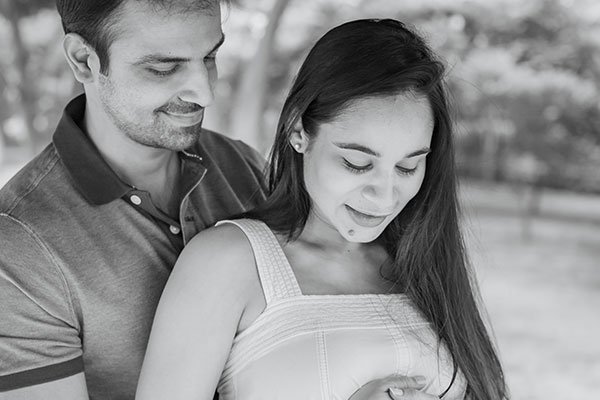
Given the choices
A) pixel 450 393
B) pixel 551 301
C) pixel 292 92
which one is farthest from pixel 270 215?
pixel 551 301

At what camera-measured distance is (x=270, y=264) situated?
1585 millimetres

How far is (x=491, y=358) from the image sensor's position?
1.78 metres

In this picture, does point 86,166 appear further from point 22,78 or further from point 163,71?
point 22,78

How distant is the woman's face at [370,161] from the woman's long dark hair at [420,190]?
0.03 meters

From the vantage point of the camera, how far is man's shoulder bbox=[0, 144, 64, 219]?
159cm

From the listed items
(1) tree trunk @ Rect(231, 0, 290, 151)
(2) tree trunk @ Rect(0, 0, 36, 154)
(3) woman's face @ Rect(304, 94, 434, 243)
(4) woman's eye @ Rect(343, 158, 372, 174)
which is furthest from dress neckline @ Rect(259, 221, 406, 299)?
(2) tree trunk @ Rect(0, 0, 36, 154)

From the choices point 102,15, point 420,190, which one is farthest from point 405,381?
point 102,15

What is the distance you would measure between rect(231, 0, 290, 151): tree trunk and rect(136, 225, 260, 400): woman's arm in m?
4.25

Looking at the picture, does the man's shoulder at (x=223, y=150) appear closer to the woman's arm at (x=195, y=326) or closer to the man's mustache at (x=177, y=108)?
the man's mustache at (x=177, y=108)

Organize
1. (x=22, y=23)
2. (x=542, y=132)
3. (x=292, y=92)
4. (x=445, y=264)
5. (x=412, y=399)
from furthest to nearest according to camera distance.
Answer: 1. (x=542, y=132)
2. (x=22, y=23)
3. (x=445, y=264)
4. (x=292, y=92)
5. (x=412, y=399)

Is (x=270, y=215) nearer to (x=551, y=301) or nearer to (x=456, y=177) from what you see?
(x=456, y=177)

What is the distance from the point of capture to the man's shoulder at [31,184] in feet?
5.21

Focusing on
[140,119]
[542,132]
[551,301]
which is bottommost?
[551,301]

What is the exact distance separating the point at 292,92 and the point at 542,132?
7.06m
